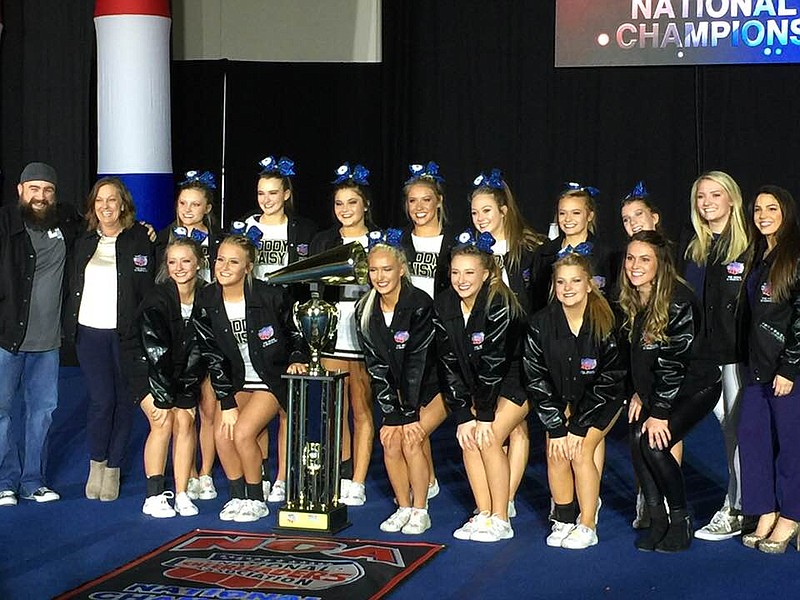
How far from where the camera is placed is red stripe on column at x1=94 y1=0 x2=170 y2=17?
351 inches

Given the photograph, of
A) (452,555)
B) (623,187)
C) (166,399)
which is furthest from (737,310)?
(623,187)

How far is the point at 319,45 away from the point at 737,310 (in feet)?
20.3

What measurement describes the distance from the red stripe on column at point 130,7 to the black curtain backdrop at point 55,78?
0.53 m

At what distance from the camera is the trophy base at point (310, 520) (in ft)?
16.4

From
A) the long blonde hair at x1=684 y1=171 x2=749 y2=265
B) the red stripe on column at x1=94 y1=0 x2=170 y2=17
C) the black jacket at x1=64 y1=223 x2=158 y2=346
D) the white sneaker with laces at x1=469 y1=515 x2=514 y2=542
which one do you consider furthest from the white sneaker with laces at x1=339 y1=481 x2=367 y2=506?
the red stripe on column at x1=94 y1=0 x2=170 y2=17

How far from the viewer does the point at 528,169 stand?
9.50 metres

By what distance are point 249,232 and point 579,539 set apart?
181 cm

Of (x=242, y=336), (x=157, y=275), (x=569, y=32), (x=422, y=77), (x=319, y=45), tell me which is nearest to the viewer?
(x=242, y=336)

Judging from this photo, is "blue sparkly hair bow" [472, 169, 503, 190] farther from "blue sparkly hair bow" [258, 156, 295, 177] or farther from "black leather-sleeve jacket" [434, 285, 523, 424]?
"blue sparkly hair bow" [258, 156, 295, 177]

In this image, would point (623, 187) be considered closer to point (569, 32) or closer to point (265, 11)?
point (569, 32)

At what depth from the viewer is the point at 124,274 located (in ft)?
18.4

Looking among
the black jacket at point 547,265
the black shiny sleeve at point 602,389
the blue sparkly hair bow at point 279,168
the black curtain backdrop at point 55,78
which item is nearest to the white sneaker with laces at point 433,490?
the black jacket at point 547,265

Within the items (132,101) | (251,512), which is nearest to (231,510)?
(251,512)

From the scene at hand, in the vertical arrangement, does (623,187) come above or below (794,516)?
above
